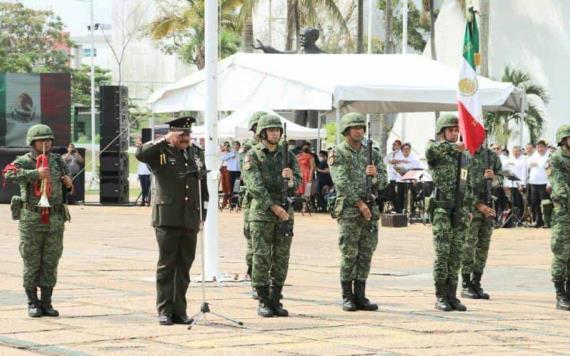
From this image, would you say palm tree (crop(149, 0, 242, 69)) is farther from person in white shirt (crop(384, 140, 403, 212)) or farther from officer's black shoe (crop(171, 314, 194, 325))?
officer's black shoe (crop(171, 314, 194, 325))

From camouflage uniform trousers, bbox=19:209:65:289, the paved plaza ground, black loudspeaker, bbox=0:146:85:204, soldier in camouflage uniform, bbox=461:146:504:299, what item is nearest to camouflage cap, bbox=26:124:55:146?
camouflage uniform trousers, bbox=19:209:65:289

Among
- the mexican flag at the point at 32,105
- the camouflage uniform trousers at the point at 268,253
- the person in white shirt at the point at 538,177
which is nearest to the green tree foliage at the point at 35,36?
the mexican flag at the point at 32,105

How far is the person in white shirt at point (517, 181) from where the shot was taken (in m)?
26.9

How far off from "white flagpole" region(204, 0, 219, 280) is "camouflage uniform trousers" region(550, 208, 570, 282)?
155 inches

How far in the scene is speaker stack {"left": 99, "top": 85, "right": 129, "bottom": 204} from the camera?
35812mm

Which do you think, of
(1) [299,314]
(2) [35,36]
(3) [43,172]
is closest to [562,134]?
(1) [299,314]

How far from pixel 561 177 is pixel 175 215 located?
14.0 feet

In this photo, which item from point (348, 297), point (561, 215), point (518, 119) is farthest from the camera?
point (518, 119)

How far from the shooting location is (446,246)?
12750mm

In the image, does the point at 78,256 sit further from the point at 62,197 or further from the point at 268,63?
the point at 268,63

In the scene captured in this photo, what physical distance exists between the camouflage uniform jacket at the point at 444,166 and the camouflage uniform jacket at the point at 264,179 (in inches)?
57.8

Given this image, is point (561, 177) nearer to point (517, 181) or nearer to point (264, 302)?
point (264, 302)

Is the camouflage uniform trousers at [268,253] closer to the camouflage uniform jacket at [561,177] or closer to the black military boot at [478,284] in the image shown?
the black military boot at [478,284]

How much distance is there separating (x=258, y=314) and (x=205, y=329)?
111 centimetres
